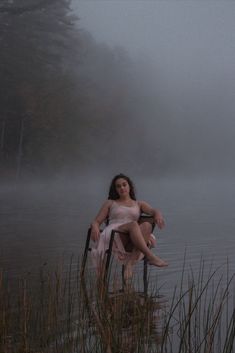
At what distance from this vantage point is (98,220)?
18.8 feet

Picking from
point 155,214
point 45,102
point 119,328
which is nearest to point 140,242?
point 155,214

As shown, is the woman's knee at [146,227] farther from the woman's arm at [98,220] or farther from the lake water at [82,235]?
the lake water at [82,235]

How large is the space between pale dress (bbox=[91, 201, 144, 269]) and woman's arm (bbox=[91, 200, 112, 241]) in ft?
0.13

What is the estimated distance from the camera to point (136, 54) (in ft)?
202

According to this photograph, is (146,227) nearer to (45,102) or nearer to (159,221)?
(159,221)

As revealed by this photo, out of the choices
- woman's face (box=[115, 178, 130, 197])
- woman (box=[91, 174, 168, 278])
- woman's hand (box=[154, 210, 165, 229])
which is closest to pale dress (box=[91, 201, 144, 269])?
woman (box=[91, 174, 168, 278])

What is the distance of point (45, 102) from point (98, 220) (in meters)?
27.3

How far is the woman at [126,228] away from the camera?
5.43 meters

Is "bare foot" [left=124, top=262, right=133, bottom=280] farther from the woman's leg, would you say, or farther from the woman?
the woman's leg

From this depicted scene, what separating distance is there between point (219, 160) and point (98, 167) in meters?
26.8

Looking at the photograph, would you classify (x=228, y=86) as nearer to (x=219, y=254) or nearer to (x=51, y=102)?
(x=51, y=102)

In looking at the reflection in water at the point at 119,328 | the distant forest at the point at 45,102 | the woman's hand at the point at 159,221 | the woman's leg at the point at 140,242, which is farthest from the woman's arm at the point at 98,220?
the distant forest at the point at 45,102

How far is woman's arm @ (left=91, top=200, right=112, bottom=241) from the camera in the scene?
5.45 meters

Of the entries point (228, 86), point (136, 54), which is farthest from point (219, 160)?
point (228, 86)
